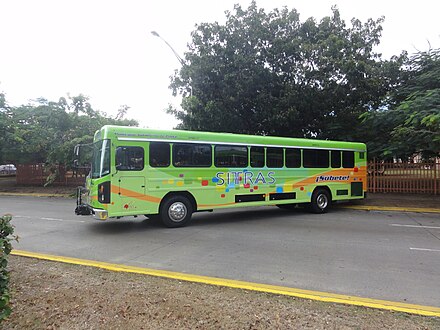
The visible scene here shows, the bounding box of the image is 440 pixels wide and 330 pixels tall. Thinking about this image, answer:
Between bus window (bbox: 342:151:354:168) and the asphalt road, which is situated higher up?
bus window (bbox: 342:151:354:168)

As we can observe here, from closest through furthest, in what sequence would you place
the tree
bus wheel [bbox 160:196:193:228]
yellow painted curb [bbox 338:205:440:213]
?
bus wheel [bbox 160:196:193:228]
yellow painted curb [bbox 338:205:440:213]
the tree

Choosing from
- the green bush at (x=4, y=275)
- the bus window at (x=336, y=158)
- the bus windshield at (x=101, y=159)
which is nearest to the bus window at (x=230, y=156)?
the bus windshield at (x=101, y=159)

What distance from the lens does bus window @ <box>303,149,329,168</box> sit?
11.4 m

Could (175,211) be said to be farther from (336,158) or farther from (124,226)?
(336,158)

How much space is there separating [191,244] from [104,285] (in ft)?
9.68

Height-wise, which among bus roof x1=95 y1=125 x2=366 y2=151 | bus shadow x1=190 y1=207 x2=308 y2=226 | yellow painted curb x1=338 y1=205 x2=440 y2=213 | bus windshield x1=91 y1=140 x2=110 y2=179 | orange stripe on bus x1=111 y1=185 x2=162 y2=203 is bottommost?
bus shadow x1=190 y1=207 x2=308 y2=226

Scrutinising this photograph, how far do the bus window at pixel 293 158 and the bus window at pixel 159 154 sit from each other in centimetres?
433

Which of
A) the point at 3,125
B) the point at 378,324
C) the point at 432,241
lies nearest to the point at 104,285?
the point at 378,324

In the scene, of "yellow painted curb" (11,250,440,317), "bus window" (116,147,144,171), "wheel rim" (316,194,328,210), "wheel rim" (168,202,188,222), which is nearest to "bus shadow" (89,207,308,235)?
"wheel rim" (168,202,188,222)

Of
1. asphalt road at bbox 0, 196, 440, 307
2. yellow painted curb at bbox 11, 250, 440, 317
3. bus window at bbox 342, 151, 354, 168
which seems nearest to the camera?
yellow painted curb at bbox 11, 250, 440, 317

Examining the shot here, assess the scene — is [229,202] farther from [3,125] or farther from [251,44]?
[3,125]

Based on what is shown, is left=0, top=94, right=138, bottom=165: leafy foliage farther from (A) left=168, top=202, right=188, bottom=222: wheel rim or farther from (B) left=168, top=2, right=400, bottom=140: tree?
(A) left=168, top=202, right=188, bottom=222: wheel rim

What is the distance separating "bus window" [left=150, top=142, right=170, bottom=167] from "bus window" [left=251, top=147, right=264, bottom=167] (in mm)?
2850

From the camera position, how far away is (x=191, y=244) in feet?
23.3
